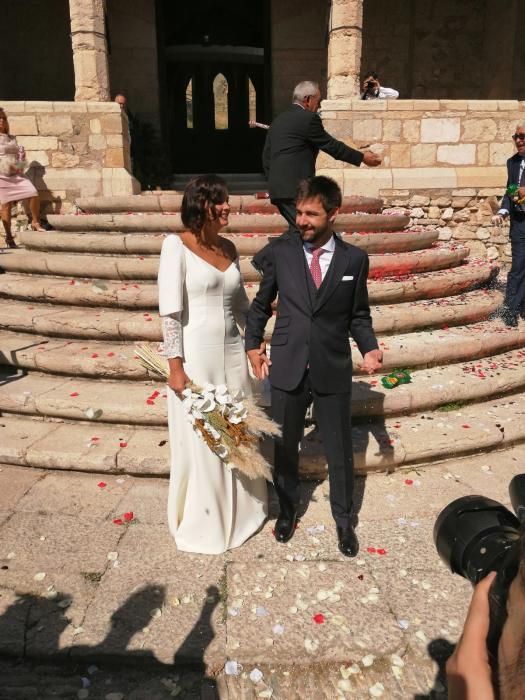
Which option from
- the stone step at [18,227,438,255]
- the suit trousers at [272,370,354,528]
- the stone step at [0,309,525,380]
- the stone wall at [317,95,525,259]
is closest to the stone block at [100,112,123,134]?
the stone step at [18,227,438,255]

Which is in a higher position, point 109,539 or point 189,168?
point 189,168

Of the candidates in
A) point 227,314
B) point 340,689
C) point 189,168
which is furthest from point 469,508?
point 189,168

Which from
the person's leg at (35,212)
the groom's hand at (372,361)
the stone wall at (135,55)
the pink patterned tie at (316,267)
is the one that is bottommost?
the groom's hand at (372,361)

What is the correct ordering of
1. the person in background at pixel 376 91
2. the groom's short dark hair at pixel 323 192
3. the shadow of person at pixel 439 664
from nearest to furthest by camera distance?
the shadow of person at pixel 439 664
the groom's short dark hair at pixel 323 192
the person in background at pixel 376 91

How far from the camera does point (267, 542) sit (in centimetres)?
324

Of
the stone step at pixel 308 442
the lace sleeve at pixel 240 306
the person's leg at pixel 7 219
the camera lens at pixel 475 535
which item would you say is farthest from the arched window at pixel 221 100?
the camera lens at pixel 475 535

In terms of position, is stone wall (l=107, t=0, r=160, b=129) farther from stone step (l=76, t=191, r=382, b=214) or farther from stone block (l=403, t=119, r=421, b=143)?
stone block (l=403, t=119, r=421, b=143)

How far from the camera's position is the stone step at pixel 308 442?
3.98 metres

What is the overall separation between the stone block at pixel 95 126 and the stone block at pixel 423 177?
505 cm

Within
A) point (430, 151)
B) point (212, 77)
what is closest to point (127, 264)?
point (430, 151)

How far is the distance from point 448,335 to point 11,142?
7233 millimetres

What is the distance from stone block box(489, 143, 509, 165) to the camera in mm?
9172

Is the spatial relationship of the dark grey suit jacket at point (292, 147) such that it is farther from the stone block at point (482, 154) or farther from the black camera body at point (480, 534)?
the stone block at point (482, 154)

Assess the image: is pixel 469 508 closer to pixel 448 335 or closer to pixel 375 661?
pixel 375 661
